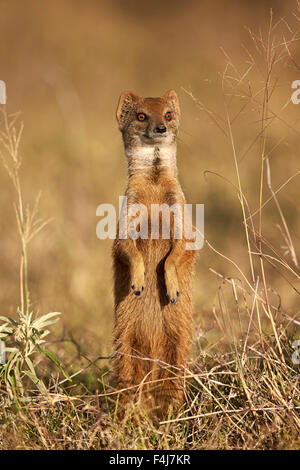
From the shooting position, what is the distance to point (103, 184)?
7.72m

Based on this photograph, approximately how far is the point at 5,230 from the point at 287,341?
154 inches

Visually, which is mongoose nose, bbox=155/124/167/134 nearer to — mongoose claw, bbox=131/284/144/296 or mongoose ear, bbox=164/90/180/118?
mongoose ear, bbox=164/90/180/118

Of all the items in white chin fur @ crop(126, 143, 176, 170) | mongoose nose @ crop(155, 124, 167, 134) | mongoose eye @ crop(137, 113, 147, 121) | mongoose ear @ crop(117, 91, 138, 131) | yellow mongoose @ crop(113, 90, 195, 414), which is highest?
mongoose ear @ crop(117, 91, 138, 131)

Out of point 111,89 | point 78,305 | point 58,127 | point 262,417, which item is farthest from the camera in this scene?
point 111,89

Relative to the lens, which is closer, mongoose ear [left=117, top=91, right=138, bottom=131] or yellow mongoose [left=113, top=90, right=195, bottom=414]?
yellow mongoose [left=113, top=90, right=195, bottom=414]

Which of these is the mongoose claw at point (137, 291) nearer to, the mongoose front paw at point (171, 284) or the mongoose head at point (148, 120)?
the mongoose front paw at point (171, 284)

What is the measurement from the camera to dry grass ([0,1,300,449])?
110 inches

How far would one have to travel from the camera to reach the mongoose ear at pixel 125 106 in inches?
136

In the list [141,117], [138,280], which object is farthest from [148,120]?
[138,280]

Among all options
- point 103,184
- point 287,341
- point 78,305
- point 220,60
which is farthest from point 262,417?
point 220,60

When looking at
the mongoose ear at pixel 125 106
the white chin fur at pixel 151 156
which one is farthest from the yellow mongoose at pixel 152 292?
the mongoose ear at pixel 125 106

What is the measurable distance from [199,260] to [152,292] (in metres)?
2.82

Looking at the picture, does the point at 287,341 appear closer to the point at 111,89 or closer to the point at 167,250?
the point at 167,250

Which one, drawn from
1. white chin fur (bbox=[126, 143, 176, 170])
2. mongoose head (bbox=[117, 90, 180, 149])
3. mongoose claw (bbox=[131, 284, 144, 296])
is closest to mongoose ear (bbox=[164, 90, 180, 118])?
mongoose head (bbox=[117, 90, 180, 149])
